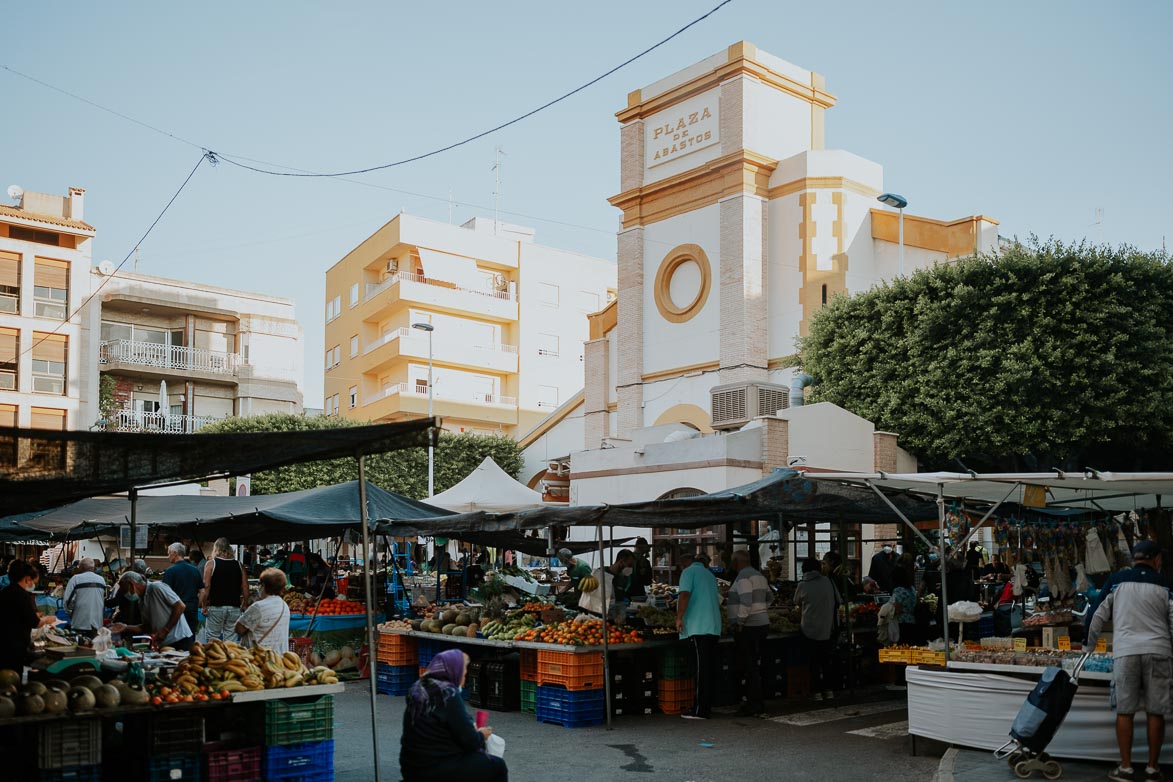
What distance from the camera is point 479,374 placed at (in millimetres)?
50812

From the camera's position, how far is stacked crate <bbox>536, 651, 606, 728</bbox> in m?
11.2

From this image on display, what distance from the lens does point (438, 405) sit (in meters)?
47.8

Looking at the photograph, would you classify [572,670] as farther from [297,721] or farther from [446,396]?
[446,396]

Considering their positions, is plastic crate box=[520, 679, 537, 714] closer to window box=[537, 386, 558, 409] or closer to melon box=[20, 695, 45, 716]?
melon box=[20, 695, 45, 716]

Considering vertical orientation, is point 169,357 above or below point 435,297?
below

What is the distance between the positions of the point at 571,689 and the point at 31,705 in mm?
5648

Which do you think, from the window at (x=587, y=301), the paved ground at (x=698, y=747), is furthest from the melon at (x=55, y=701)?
the window at (x=587, y=301)

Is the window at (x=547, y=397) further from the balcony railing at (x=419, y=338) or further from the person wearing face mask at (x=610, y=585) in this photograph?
the person wearing face mask at (x=610, y=585)

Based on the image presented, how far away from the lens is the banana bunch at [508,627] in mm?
12281

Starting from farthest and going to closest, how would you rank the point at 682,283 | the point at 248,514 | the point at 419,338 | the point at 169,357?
1. the point at 419,338
2. the point at 169,357
3. the point at 682,283
4. the point at 248,514

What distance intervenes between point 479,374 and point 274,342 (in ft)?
31.6

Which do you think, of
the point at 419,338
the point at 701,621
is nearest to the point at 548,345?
the point at 419,338

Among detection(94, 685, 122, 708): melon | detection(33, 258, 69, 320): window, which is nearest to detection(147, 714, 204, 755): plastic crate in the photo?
detection(94, 685, 122, 708): melon

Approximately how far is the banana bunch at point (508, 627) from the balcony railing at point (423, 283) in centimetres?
3708
